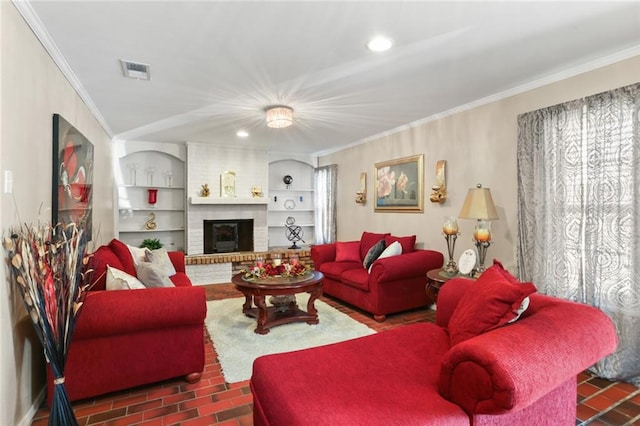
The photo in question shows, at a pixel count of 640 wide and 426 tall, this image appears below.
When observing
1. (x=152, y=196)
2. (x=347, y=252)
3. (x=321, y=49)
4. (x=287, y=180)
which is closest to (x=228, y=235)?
(x=152, y=196)

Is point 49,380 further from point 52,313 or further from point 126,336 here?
point 52,313

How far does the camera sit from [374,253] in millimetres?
4367

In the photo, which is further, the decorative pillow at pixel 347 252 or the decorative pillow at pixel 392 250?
the decorative pillow at pixel 347 252

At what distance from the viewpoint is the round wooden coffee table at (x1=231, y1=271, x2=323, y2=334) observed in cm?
328

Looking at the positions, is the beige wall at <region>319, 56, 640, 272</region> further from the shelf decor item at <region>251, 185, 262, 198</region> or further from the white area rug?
the shelf decor item at <region>251, 185, 262, 198</region>

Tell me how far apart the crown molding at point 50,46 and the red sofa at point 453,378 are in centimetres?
234

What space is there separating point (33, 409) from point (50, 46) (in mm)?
2369

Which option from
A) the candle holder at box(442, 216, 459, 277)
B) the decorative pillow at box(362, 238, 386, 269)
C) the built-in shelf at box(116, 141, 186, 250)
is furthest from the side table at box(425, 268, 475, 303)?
the built-in shelf at box(116, 141, 186, 250)

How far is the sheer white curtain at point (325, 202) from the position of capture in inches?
255

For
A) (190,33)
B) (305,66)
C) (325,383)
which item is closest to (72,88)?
(190,33)

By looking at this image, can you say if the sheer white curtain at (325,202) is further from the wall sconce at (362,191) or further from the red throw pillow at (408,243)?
the red throw pillow at (408,243)

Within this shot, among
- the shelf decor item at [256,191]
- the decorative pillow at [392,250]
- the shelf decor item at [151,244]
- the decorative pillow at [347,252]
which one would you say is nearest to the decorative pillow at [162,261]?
the shelf decor item at [151,244]

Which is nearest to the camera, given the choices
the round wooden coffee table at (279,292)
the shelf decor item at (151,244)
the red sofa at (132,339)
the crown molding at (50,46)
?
the crown molding at (50,46)

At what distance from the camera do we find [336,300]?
4.59 metres
